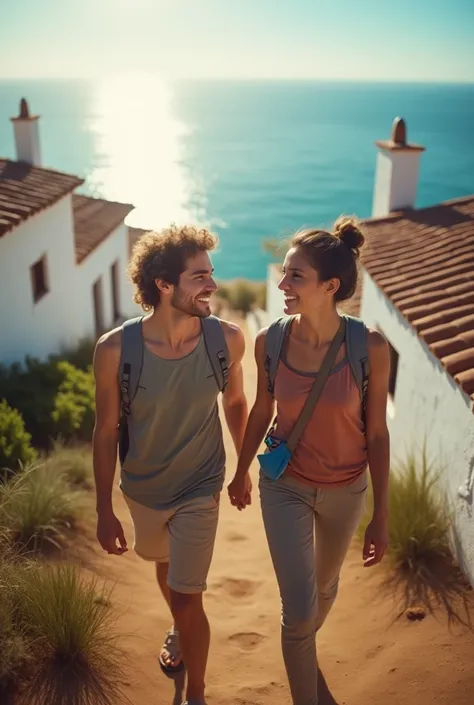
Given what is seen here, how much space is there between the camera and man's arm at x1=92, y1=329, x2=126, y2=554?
2842 mm

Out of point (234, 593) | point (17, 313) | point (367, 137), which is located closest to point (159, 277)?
point (234, 593)

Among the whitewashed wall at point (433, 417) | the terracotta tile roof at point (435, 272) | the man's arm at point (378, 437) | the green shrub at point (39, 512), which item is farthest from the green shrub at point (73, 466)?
the man's arm at point (378, 437)

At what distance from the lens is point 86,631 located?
342 cm

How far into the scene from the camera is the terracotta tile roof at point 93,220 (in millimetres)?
13805

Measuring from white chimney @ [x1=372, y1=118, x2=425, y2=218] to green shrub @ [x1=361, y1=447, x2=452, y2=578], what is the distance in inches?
250

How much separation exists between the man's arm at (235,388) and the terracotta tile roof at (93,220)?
1030 cm

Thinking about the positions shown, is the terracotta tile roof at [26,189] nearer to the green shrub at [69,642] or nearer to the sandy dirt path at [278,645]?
the sandy dirt path at [278,645]

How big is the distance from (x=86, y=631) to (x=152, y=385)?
4.98ft

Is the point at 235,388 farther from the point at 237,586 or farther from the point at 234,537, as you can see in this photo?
the point at 234,537

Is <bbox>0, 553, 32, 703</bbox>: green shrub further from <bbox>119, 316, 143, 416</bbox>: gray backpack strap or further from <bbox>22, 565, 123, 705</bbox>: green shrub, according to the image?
<bbox>119, 316, 143, 416</bbox>: gray backpack strap

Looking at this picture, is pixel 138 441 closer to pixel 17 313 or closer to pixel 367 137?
pixel 17 313

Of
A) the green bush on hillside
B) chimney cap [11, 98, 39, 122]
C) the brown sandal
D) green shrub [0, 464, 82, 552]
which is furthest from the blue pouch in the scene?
the green bush on hillside

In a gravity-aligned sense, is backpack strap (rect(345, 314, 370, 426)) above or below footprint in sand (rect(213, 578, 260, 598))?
above

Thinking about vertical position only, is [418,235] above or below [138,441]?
below
